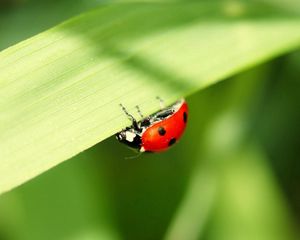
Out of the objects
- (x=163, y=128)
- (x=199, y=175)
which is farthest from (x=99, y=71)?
(x=199, y=175)

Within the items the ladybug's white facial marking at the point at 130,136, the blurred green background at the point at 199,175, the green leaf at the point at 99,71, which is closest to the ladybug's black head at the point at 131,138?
the ladybug's white facial marking at the point at 130,136

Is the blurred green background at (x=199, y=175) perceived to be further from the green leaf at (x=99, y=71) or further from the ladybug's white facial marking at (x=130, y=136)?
the green leaf at (x=99, y=71)

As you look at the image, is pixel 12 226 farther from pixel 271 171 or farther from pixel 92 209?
pixel 271 171

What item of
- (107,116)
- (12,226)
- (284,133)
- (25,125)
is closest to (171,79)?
(107,116)

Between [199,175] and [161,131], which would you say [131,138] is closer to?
[161,131]

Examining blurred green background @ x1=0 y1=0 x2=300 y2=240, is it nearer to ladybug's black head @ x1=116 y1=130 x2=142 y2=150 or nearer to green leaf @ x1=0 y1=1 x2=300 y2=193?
ladybug's black head @ x1=116 y1=130 x2=142 y2=150
